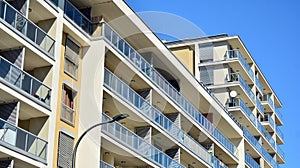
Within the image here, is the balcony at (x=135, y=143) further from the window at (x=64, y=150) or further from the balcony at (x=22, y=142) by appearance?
the balcony at (x=22, y=142)

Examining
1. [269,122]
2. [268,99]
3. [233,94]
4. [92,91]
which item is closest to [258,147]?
[269,122]

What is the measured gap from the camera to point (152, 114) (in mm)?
38281

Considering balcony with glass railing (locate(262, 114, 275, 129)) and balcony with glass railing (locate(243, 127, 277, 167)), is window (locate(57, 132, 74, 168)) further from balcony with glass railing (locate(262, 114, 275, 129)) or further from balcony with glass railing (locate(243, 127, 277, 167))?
balcony with glass railing (locate(262, 114, 275, 129))

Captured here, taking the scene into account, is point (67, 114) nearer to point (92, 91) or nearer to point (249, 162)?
point (92, 91)

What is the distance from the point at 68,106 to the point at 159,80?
10442 millimetres

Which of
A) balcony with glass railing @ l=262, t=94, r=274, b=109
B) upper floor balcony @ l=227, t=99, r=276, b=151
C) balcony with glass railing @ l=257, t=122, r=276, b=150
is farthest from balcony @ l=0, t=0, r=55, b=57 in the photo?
balcony with glass railing @ l=262, t=94, r=274, b=109

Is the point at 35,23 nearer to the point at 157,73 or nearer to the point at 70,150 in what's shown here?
the point at 70,150

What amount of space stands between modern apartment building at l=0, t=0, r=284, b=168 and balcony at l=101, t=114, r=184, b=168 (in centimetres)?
6

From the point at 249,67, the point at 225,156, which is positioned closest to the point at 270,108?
the point at 249,67

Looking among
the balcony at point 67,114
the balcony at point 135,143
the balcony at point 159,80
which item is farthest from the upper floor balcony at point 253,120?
the balcony at point 67,114

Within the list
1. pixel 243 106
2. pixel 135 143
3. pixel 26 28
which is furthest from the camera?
pixel 243 106

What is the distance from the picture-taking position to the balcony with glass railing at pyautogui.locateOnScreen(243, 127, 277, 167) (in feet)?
197

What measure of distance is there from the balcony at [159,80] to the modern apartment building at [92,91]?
0.25 feet

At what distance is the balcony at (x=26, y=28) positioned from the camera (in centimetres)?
2617
